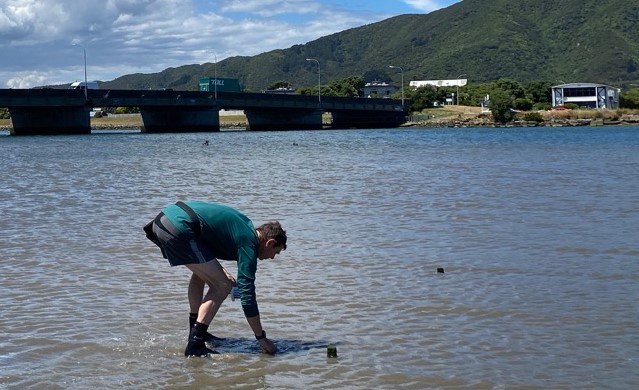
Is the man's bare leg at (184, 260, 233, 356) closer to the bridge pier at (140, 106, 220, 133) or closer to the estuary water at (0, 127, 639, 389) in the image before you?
the estuary water at (0, 127, 639, 389)

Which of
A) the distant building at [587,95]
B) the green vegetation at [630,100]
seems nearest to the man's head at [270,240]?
the green vegetation at [630,100]

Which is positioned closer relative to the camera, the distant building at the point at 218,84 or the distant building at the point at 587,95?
the distant building at the point at 587,95

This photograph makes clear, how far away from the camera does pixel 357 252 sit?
1445cm

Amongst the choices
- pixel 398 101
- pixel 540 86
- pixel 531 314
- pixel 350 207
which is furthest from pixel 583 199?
pixel 540 86

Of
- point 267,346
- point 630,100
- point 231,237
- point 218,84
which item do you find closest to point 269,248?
point 231,237

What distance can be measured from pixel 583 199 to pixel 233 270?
1158cm

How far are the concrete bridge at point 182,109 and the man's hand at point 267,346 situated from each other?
87.7 meters

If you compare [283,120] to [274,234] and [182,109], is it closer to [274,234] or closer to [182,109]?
[182,109]

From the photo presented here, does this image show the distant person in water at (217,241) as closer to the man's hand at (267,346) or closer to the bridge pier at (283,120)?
the man's hand at (267,346)

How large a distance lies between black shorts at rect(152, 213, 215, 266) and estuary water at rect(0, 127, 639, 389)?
3.24 feet

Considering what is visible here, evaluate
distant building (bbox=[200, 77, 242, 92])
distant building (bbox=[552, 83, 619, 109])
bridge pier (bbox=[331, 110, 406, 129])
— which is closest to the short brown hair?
bridge pier (bbox=[331, 110, 406, 129])

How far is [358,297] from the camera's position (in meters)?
11.2

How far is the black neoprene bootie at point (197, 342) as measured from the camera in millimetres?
8594

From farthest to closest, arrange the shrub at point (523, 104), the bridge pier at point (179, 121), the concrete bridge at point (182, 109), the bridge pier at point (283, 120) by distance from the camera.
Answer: the shrub at point (523, 104)
the bridge pier at point (283, 120)
the bridge pier at point (179, 121)
the concrete bridge at point (182, 109)
